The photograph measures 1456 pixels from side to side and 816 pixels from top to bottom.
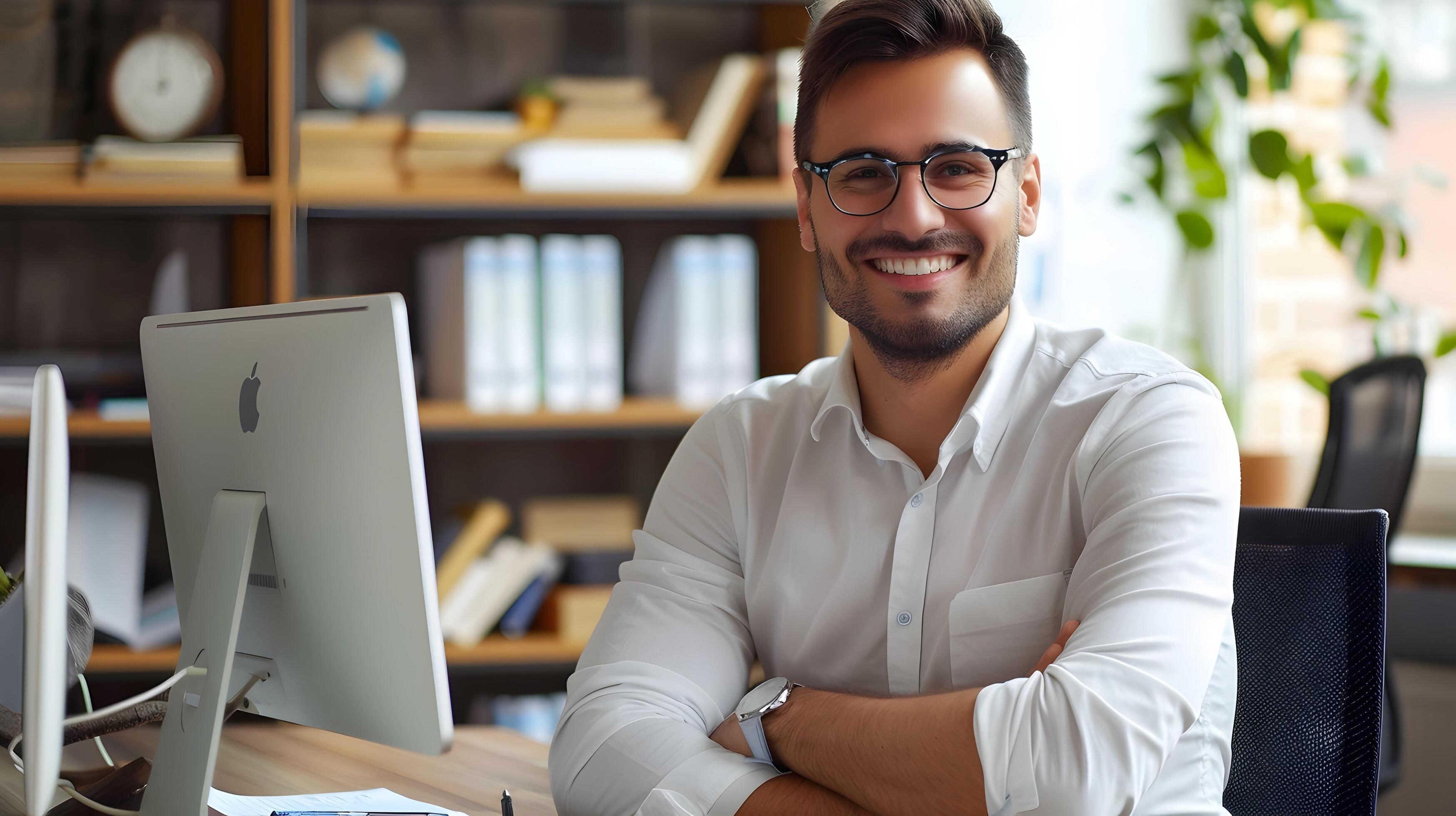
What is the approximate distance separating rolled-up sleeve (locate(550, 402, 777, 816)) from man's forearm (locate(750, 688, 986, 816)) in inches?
2.1

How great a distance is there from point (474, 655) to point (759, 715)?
1351mm

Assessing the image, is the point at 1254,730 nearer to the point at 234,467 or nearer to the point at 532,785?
the point at 532,785

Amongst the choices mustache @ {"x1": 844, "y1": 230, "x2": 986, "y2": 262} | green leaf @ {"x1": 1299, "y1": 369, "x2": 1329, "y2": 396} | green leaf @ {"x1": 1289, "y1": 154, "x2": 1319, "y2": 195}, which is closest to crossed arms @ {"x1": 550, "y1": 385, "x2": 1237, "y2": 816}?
mustache @ {"x1": 844, "y1": 230, "x2": 986, "y2": 262}

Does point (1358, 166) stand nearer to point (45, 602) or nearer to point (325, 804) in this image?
point (325, 804)

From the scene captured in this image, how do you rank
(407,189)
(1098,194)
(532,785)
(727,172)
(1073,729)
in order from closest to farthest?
(1073,729) < (532,785) < (407,189) < (727,172) < (1098,194)

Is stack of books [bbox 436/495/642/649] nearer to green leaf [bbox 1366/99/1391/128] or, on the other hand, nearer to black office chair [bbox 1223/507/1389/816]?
black office chair [bbox 1223/507/1389/816]

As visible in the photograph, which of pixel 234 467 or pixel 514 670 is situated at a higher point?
pixel 234 467

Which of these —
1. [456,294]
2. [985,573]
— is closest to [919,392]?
[985,573]

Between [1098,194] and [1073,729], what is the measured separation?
230 centimetres

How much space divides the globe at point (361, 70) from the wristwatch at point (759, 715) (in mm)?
1773

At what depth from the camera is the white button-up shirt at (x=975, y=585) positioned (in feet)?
3.38

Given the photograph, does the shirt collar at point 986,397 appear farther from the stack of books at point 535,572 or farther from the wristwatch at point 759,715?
the stack of books at point 535,572

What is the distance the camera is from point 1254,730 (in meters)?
1.20

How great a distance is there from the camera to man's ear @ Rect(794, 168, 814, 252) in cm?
142
